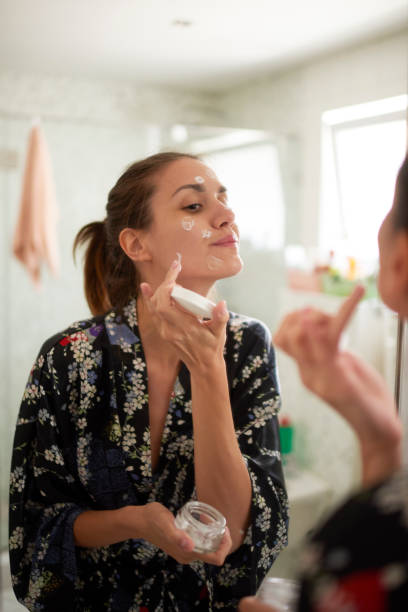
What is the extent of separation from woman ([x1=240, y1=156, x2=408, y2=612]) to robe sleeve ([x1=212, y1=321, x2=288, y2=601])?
0.95 feet

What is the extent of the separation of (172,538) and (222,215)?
20.1 inches

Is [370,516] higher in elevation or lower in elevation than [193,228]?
lower

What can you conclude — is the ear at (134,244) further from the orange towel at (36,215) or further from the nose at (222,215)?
the orange towel at (36,215)

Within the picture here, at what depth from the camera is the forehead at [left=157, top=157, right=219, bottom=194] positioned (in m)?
0.98

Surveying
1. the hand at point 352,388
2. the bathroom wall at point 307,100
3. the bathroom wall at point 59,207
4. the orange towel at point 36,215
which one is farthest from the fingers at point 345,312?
the orange towel at point 36,215

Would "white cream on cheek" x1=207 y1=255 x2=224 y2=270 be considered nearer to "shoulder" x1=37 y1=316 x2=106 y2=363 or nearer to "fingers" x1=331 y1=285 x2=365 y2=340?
"shoulder" x1=37 y1=316 x2=106 y2=363

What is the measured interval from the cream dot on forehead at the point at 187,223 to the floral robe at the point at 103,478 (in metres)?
0.23

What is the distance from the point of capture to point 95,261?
1139 mm

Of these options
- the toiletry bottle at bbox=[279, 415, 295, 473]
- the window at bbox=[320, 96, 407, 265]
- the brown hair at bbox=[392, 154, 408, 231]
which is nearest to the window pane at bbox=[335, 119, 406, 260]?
the window at bbox=[320, 96, 407, 265]

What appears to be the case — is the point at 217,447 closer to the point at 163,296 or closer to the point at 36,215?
the point at 163,296

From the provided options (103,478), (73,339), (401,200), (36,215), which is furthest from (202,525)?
(36,215)

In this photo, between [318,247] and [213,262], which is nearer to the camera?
[213,262]

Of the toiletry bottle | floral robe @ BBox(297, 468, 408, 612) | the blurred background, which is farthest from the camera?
the toiletry bottle

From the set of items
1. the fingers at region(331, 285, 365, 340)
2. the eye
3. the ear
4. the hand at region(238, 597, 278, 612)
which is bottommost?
the hand at region(238, 597, 278, 612)
